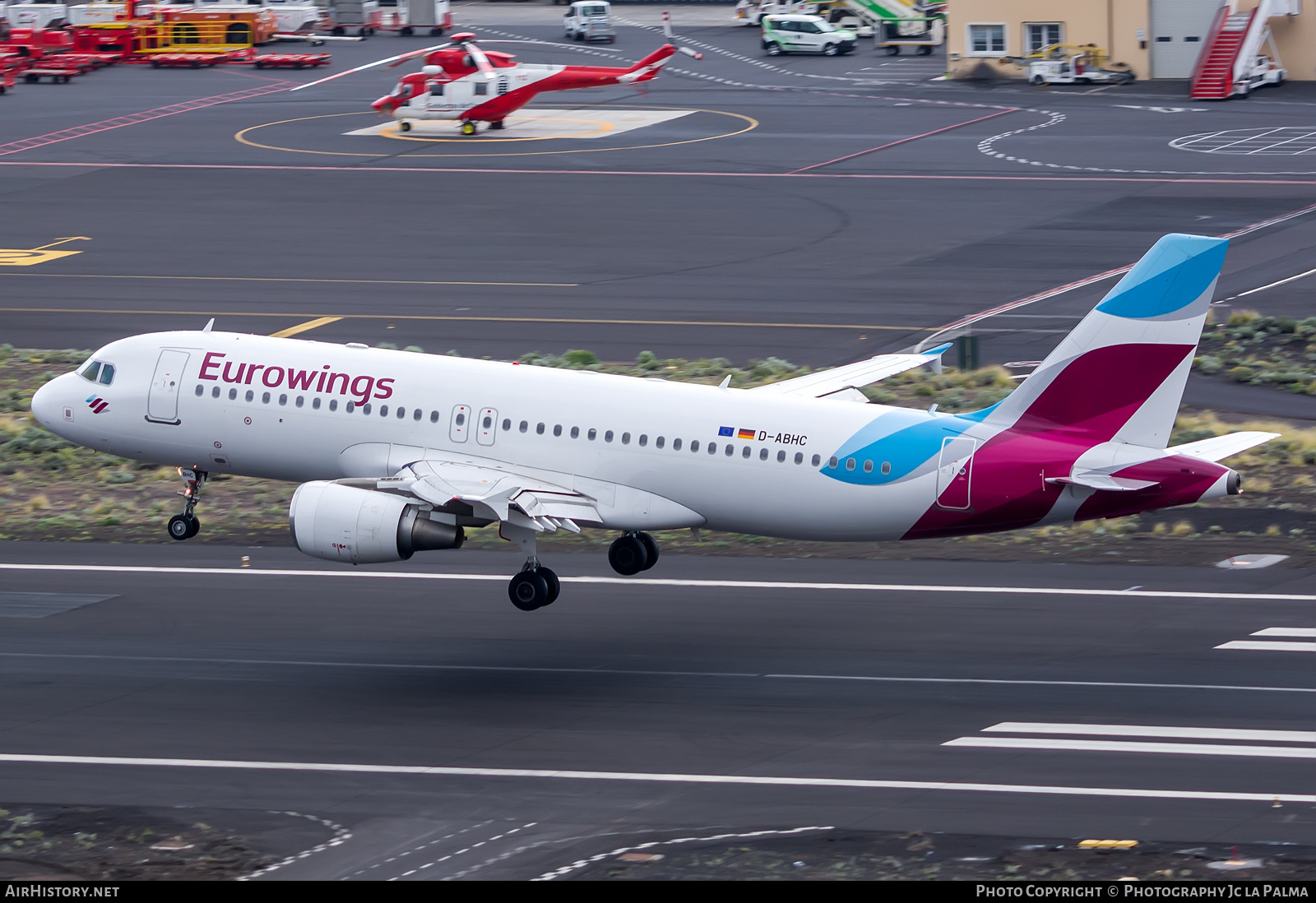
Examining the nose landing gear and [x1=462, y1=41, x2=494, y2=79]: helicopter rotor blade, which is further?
[x1=462, y1=41, x2=494, y2=79]: helicopter rotor blade

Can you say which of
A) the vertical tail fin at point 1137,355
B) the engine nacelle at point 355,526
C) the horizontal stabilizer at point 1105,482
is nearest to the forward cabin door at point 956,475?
the vertical tail fin at point 1137,355

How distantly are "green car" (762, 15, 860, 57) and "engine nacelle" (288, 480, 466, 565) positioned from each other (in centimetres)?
10462

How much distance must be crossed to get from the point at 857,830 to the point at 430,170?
65751 mm

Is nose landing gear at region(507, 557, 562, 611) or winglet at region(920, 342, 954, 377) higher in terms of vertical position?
winglet at region(920, 342, 954, 377)

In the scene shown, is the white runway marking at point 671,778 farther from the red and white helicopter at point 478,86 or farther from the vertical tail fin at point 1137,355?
the red and white helicopter at point 478,86

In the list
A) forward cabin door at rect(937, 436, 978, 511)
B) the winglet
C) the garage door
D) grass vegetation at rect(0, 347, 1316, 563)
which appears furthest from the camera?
the garage door

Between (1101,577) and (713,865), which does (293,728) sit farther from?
(1101,577)

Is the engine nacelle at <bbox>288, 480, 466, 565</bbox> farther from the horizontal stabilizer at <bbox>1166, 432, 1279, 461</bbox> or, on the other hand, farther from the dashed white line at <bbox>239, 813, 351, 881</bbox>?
the horizontal stabilizer at <bbox>1166, 432, 1279, 461</bbox>

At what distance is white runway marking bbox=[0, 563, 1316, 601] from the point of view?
35344mm

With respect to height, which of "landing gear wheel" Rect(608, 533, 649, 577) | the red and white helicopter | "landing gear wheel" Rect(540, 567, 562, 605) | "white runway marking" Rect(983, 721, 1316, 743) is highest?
the red and white helicopter

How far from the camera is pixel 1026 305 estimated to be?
59688 mm

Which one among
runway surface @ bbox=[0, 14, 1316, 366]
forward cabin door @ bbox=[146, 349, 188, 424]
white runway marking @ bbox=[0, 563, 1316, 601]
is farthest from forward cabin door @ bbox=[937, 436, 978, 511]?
runway surface @ bbox=[0, 14, 1316, 366]

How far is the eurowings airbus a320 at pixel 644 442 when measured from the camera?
98.2 feet

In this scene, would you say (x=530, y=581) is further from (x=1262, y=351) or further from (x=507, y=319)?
(x=1262, y=351)
